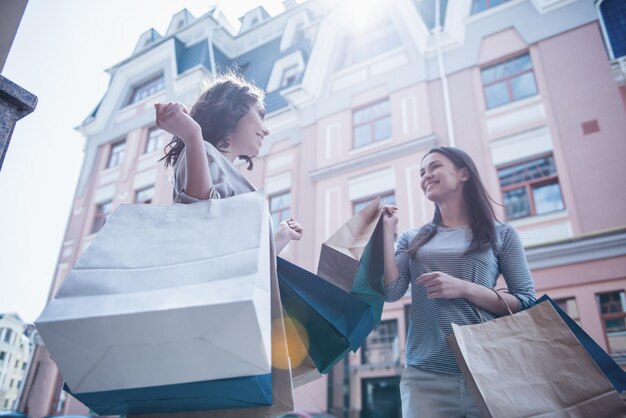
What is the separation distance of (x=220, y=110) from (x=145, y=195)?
13523mm

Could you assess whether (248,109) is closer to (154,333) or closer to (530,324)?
(154,333)

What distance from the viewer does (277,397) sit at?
1084 millimetres

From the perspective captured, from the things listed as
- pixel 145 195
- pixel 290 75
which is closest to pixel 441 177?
pixel 290 75

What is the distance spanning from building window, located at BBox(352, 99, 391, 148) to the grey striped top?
9177 mm

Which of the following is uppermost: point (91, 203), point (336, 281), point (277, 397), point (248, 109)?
point (91, 203)

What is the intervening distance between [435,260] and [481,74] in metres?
9.50

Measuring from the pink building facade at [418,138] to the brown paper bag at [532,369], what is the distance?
5.97 meters

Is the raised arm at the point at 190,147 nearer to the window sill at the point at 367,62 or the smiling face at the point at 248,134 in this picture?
the smiling face at the point at 248,134

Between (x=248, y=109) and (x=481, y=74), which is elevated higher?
(x=481, y=74)

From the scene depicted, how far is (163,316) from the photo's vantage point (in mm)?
864

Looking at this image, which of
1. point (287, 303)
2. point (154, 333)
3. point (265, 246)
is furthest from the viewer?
point (287, 303)

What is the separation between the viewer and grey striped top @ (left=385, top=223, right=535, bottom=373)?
1738mm

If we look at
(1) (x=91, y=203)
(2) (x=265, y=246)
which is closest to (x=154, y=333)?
(2) (x=265, y=246)

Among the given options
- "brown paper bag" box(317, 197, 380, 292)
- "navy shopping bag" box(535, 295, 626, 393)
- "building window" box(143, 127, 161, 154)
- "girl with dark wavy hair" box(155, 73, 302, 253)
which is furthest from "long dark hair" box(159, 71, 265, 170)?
"building window" box(143, 127, 161, 154)
